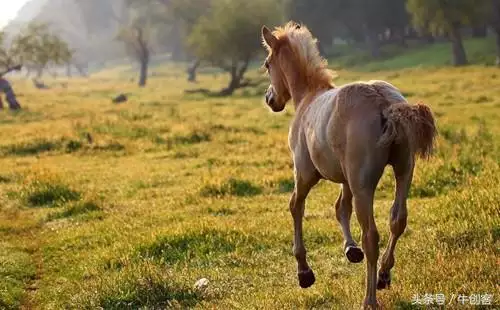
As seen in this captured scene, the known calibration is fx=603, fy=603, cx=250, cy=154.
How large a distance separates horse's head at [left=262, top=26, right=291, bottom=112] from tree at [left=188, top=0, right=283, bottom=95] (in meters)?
43.1

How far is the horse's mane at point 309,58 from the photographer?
317 inches

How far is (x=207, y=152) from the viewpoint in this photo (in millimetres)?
20984

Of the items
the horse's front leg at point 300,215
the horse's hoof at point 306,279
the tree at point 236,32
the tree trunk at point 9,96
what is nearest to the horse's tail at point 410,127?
the horse's front leg at point 300,215

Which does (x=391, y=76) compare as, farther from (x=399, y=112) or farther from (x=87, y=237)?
(x=399, y=112)

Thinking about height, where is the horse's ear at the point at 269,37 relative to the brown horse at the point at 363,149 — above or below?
above

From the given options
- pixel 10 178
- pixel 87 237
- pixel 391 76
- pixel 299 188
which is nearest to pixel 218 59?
pixel 391 76

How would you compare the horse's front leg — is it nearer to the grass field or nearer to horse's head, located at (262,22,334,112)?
the grass field

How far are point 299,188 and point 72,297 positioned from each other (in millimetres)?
3399

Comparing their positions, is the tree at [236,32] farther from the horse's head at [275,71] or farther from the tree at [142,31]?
the horse's head at [275,71]

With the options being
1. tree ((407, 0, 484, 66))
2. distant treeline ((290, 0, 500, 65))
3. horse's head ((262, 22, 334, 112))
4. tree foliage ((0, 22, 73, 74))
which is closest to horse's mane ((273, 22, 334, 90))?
horse's head ((262, 22, 334, 112))

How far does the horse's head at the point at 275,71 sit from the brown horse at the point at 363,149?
1.27m

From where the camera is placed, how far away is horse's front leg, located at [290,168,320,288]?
7.16 metres

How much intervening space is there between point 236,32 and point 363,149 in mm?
48022

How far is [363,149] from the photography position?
19.1 ft
